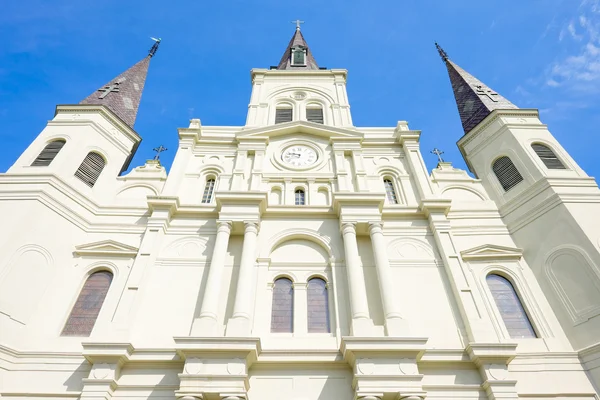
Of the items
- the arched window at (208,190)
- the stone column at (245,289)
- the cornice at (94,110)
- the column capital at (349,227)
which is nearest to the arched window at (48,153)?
the cornice at (94,110)

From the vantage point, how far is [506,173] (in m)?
16.5

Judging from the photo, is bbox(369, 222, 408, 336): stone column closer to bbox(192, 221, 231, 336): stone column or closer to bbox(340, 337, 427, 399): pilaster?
bbox(340, 337, 427, 399): pilaster

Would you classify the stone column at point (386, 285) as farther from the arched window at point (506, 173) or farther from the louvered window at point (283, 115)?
the louvered window at point (283, 115)

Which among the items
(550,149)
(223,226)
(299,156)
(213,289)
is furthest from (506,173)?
(213,289)

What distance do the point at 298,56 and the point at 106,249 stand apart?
70.7ft

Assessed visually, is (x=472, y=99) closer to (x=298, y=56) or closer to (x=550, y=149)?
(x=550, y=149)

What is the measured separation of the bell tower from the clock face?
292 inches

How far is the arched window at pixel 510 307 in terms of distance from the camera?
1206cm

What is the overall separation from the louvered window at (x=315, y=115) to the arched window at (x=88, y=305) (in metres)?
12.6

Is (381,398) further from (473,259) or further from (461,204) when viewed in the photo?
(461,204)

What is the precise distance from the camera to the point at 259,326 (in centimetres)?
1177

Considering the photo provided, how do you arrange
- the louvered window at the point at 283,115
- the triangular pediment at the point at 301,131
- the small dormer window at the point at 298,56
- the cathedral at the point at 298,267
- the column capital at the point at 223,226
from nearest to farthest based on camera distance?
the cathedral at the point at 298,267 → the column capital at the point at 223,226 → the triangular pediment at the point at 301,131 → the louvered window at the point at 283,115 → the small dormer window at the point at 298,56

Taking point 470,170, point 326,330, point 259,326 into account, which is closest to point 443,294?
point 326,330

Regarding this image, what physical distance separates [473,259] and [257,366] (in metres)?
8.36
